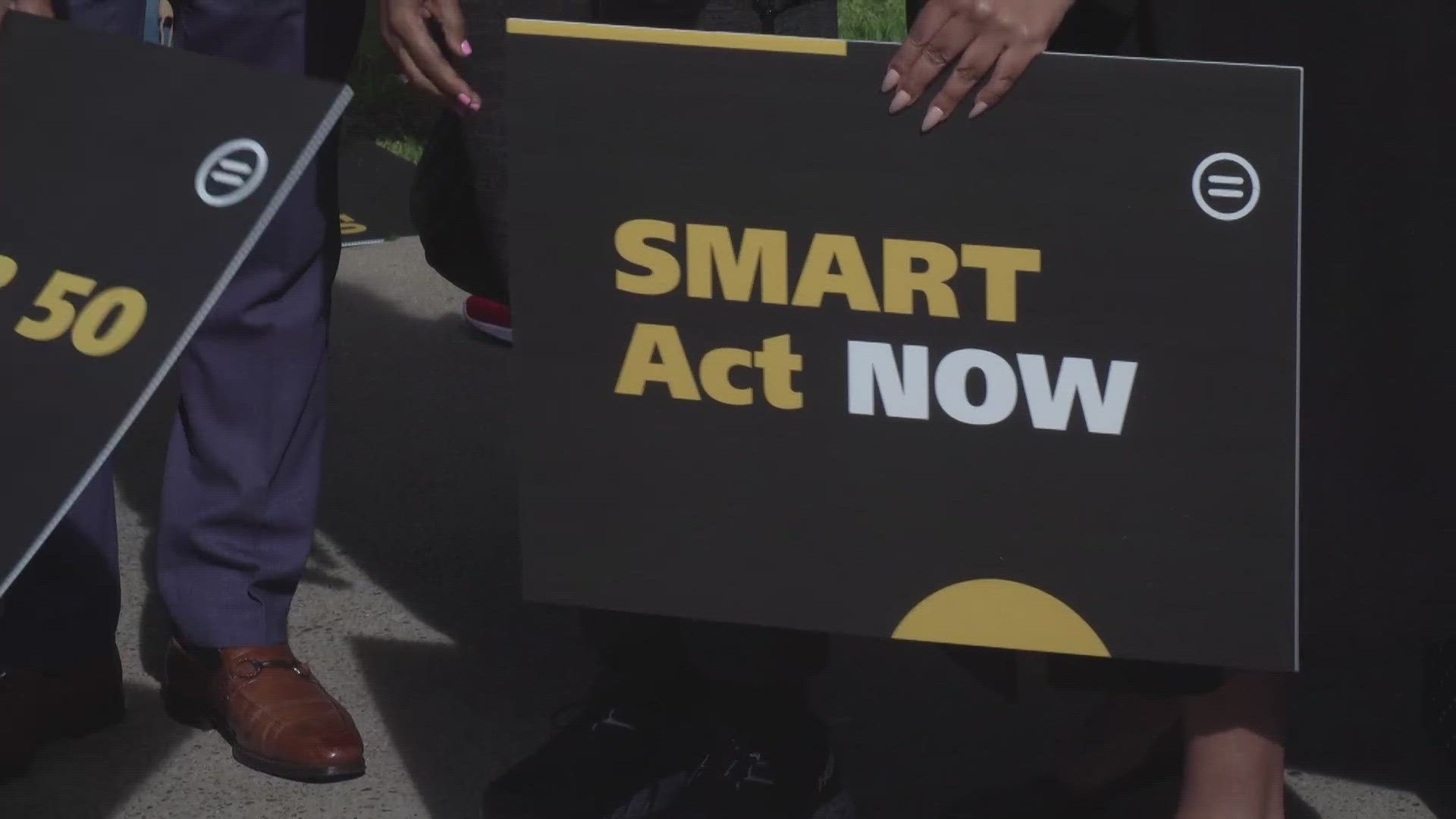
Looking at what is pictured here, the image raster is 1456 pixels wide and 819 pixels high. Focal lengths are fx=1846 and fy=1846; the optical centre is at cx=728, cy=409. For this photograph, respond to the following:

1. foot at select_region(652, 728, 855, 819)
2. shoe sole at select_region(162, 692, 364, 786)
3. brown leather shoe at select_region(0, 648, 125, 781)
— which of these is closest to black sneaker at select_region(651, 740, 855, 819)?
foot at select_region(652, 728, 855, 819)

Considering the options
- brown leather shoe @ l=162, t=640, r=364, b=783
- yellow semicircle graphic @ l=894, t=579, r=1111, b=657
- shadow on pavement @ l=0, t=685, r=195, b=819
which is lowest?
shadow on pavement @ l=0, t=685, r=195, b=819

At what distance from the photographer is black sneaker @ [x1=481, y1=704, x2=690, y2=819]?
2219 mm

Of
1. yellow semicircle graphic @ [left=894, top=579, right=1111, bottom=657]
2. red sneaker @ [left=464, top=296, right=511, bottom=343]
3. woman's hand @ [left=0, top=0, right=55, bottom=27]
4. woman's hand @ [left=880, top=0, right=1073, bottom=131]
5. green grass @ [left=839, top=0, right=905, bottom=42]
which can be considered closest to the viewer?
woman's hand @ [left=880, top=0, right=1073, bottom=131]

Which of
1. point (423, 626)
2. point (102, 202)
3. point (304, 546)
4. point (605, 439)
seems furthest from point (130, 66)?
point (423, 626)

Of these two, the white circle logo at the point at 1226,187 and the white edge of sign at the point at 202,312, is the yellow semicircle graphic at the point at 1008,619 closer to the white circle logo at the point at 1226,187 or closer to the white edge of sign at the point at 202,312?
the white circle logo at the point at 1226,187

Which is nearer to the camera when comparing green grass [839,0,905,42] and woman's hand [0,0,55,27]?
woman's hand [0,0,55,27]

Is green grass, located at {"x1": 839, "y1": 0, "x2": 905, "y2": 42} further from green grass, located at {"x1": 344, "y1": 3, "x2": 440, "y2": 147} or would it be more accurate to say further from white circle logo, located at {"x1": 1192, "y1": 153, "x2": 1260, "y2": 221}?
white circle logo, located at {"x1": 1192, "y1": 153, "x2": 1260, "y2": 221}

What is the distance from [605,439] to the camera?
174 cm

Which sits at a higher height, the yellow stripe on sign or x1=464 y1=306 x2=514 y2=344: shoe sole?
the yellow stripe on sign

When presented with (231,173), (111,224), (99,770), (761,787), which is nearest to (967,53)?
(231,173)

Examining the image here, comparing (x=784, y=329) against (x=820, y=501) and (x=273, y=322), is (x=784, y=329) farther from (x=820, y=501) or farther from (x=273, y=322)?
(x=273, y=322)

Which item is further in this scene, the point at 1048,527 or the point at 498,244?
the point at 498,244

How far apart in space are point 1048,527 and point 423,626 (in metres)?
1.43

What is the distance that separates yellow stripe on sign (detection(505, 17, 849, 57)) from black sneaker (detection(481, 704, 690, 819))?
3.21ft
